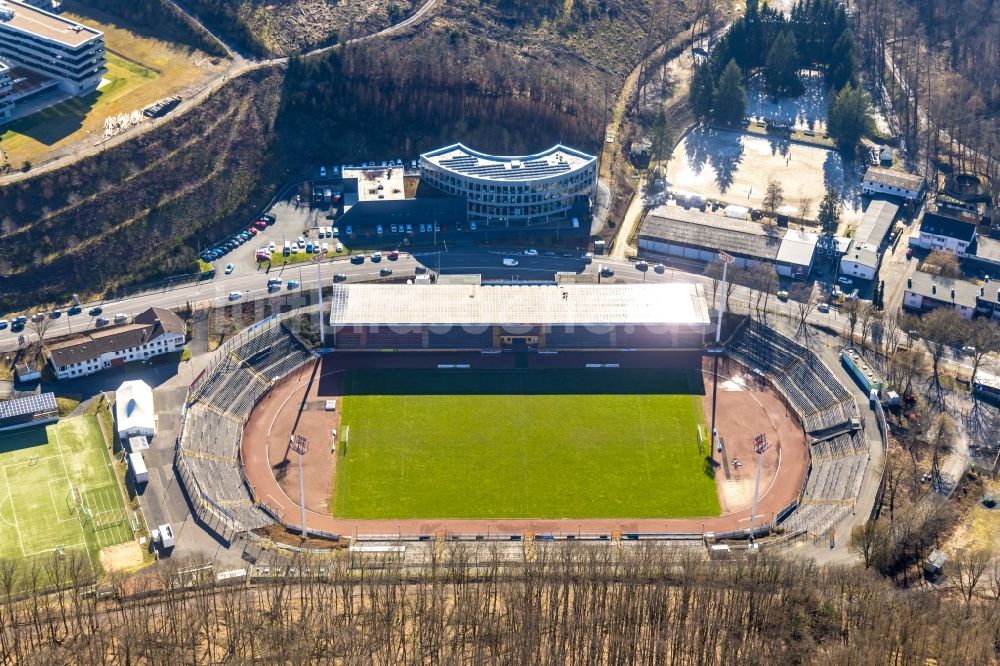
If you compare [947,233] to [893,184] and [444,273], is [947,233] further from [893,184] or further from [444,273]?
[444,273]

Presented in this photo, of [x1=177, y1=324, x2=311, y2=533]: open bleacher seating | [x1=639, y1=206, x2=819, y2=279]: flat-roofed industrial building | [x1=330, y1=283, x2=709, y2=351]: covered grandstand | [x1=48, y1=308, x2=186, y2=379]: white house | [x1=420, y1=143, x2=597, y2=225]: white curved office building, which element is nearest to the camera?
[x1=177, y1=324, x2=311, y2=533]: open bleacher seating

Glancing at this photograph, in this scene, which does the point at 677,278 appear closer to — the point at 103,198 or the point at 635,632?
the point at 635,632

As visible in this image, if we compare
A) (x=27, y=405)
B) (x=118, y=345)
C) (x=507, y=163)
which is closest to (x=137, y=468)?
(x=27, y=405)

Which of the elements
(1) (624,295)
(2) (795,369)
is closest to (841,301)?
(2) (795,369)

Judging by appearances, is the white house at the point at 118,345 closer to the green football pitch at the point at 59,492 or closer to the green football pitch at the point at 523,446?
the green football pitch at the point at 59,492

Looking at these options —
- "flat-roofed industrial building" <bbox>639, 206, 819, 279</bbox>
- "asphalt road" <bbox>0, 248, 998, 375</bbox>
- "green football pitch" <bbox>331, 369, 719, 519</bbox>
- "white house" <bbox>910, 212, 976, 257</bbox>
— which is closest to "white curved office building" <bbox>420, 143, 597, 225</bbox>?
"asphalt road" <bbox>0, 248, 998, 375</bbox>

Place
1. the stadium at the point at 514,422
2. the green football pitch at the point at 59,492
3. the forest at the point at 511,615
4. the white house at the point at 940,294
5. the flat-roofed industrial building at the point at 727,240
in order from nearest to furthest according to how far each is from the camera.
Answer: the forest at the point at 511,615 < the green football pitch at the point at 59,492 < the stadium at the point at 514,422 < the white house at the point at 940,294 < the flat-roofed industrial building at the point at 727,240

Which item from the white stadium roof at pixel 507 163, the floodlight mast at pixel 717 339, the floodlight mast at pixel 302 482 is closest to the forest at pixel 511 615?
the floodlight mast at pixel 302 482

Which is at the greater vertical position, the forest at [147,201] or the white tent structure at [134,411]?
the forest at [147,201]

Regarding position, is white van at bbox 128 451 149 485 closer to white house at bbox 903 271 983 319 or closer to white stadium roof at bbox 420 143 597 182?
white stadium roof at bbox 420 143 597 182
